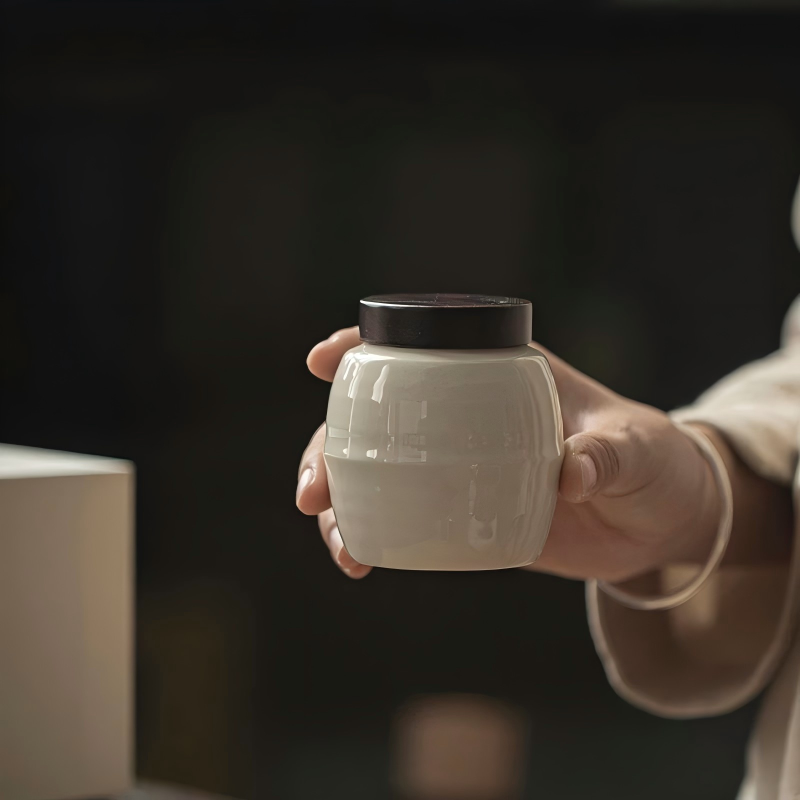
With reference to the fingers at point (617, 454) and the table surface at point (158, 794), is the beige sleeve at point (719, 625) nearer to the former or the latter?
the fingers at point (617, 454)

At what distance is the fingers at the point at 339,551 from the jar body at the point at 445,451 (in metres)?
0.07

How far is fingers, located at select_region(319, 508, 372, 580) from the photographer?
494mm

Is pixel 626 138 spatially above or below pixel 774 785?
above

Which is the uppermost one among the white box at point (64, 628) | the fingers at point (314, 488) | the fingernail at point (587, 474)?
the fingernail at point (587, 474)

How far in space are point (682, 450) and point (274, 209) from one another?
1.22 m

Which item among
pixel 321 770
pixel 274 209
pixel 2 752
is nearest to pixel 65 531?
pixel 2 752

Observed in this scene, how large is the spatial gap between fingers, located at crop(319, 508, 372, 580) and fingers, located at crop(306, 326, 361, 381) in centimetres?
7

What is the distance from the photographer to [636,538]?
590 millimetres

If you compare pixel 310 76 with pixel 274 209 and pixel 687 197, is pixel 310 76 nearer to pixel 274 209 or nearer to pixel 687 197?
pixel 274 209

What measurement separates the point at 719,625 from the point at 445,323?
0.41 metres

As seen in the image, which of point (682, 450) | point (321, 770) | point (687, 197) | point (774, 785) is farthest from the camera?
point (321, 770)

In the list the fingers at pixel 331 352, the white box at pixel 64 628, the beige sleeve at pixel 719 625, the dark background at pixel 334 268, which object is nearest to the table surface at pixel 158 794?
the white box at pixel 64 628

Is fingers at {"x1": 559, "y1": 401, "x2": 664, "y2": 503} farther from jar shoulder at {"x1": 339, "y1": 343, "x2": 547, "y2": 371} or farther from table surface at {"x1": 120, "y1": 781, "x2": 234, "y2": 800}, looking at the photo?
table surface at {"x1": 120, "y1": 781, "x2": 234, "y2": 800}

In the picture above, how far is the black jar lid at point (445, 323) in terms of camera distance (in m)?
0.40
